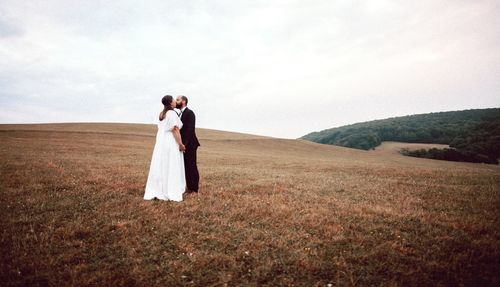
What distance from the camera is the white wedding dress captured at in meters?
9.98

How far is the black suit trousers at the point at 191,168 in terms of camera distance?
10836 mm

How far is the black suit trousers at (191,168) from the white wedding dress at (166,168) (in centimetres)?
66

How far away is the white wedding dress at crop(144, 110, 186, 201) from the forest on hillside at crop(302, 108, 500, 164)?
3155 inches

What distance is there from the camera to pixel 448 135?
91312 millimetres

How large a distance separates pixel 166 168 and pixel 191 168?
1146 mm

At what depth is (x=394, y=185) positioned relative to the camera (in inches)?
579

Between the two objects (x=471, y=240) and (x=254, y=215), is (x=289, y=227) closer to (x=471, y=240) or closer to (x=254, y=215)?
(x=254, y=215)

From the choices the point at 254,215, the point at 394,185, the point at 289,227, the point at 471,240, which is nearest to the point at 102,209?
Answer: the point at 254,215

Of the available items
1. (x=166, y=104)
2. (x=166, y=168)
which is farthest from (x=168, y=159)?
(x=166, y=104)

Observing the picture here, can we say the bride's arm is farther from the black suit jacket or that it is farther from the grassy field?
the grassy field

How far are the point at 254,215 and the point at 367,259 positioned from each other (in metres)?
3.69

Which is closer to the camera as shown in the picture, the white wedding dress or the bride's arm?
the white wedding dress

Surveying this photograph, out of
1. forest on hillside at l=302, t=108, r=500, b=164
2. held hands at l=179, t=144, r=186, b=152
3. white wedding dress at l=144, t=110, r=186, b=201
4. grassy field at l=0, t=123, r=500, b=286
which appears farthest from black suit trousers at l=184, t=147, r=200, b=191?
forest on hillside at l=302, t=108, r=500, b=164

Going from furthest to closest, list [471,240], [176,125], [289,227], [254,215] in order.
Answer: [176,125] < [254,215] < [289,227] < [471,240]
